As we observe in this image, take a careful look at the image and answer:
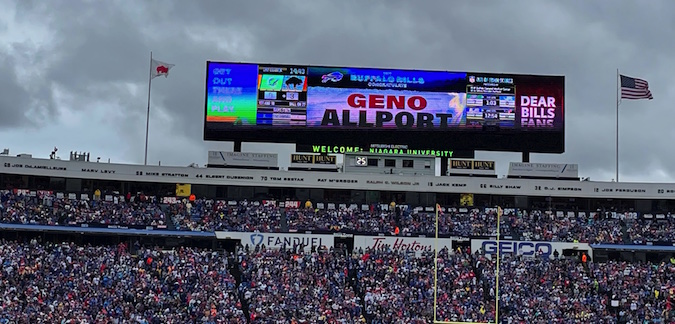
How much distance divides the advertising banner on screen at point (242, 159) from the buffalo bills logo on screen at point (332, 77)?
14.3ft

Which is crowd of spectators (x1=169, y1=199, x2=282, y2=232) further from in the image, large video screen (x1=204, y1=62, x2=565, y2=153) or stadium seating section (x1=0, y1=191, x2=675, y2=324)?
large video screen (x1=204, y1=62, x2=565, y2=153)

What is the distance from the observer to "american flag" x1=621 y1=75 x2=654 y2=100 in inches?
2010

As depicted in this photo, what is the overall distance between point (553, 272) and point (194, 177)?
57.2ft

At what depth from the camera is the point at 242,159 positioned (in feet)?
169

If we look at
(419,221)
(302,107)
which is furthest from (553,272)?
(302,107)

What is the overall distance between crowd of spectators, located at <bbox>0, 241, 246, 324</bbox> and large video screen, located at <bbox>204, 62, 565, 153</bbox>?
23.9 feet

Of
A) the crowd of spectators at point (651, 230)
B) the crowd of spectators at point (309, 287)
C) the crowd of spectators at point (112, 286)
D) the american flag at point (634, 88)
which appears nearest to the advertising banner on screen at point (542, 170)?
the crowd of spectators at point (651, 230)

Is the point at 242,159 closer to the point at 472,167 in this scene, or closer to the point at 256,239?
the point at 256,239

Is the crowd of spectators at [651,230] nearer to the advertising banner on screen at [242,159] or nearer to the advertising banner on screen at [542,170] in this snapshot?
the advertising banner on screen at [542,170]

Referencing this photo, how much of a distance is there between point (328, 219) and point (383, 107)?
5.93m

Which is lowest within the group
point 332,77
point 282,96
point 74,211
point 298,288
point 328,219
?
point 298,288

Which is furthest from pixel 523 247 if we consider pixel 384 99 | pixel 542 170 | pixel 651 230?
pixel 384 99

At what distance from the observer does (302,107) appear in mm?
50344

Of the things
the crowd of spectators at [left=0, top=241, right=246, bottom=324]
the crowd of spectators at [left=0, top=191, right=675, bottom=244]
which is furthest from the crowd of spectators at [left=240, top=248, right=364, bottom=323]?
the crowd of spectators at [left=0, top=191, right=675, bottom=244]
